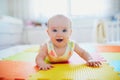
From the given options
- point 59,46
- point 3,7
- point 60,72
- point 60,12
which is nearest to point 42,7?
point 60,12

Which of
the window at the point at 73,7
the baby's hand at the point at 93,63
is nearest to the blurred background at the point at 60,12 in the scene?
the window at the point at 73,7

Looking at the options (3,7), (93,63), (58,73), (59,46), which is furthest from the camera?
(3,7)

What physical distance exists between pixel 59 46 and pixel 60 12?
84.7 inches

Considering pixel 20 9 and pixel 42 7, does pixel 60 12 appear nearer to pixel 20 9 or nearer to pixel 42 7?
pixel 42 7

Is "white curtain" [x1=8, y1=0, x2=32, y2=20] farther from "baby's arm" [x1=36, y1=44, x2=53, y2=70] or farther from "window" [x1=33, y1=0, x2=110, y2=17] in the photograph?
"baby's arm" [x1=36, y1=44, x2=53, y2=70]

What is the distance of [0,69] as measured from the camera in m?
1.01

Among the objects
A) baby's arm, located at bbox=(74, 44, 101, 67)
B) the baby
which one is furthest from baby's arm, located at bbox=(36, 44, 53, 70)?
baby's arm, located at bbox=(74, 44, 101, 67)

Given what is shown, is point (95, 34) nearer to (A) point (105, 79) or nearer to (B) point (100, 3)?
(B) point (100, 3)

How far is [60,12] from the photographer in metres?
3.26

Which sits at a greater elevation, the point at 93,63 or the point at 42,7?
the point at 42,7

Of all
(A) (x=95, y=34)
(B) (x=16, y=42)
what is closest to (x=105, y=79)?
(A) (x=95, y=34)

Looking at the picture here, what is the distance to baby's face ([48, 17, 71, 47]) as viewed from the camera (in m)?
1.11

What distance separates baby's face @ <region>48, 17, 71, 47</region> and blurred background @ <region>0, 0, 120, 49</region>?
1954mm

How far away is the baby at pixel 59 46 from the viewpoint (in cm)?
111
